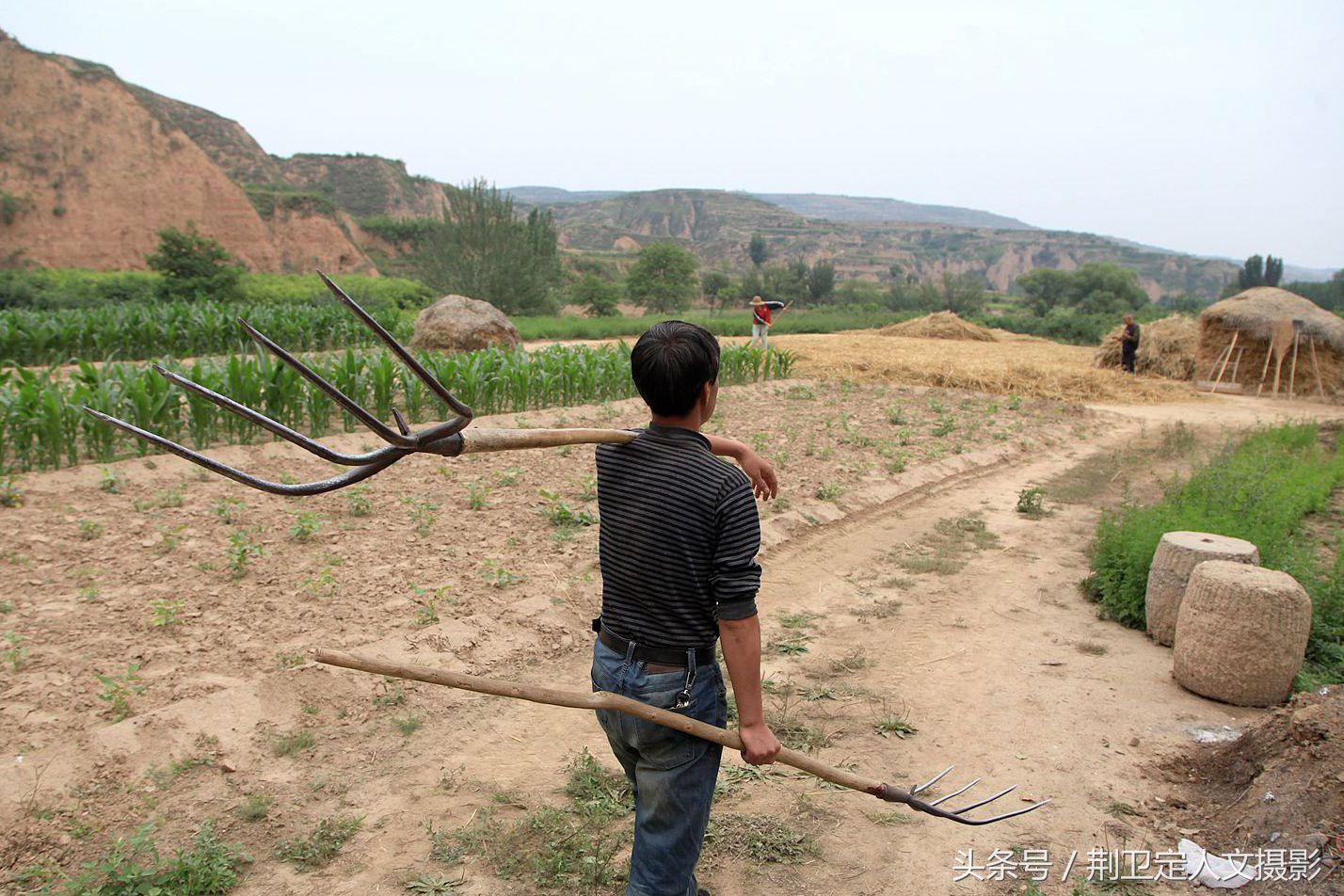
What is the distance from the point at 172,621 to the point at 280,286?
2489 centimetres

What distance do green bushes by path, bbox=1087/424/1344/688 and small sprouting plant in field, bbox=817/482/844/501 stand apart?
6.88 feet

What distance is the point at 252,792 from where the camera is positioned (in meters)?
3.17

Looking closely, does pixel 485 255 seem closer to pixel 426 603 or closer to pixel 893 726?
pixel 426 603

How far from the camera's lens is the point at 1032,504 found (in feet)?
24.9

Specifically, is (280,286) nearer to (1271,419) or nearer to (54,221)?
(54,221)

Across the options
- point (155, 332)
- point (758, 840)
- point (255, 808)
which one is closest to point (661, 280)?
point (155, 332)

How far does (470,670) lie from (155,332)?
1182cm

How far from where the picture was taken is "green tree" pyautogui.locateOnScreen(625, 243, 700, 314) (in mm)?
41219

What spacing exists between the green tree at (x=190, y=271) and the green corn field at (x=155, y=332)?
9.06 metres

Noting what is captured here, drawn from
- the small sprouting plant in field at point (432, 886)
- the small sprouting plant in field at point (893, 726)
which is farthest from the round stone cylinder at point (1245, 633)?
the small sprouting plant in field at point (432, 886)

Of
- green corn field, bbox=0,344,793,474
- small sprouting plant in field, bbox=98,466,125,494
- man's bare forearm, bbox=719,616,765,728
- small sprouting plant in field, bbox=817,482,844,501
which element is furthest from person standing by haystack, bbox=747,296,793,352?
man's bare forearm, bbox=719,616,765,728

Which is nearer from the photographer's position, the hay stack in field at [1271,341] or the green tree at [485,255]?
the hay stack in field at [1271,341]

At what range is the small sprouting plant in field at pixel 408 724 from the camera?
3660mm

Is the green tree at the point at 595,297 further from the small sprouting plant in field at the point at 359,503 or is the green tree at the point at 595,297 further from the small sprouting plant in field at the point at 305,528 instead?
the small sprouting plant in field at the point at 305,528
